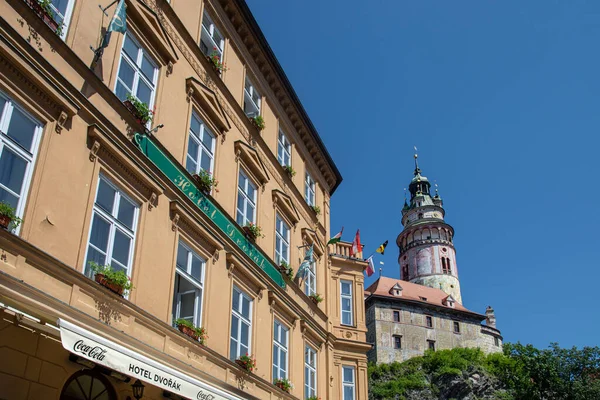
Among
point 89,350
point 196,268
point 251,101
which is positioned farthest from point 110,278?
point 251,101

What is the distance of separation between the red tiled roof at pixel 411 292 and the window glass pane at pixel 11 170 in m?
69.7

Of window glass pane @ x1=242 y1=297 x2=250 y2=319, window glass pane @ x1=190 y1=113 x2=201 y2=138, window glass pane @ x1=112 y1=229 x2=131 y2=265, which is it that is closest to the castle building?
window glass pane @ x1=242 y1=297 x2=250 y2=319

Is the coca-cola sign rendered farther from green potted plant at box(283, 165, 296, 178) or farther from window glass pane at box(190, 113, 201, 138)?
green potted plant at box(283, 165, 296, 178)

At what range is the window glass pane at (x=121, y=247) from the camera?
10.6m

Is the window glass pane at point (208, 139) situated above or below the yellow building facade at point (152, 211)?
above

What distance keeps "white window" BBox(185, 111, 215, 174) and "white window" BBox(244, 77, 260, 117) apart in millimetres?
3400

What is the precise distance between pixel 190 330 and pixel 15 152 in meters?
5.15

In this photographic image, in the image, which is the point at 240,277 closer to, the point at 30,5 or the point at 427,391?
the point at 30,5

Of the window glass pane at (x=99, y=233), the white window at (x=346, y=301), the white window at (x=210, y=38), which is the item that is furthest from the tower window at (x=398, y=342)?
the window glass pane at (x=99, y=233)

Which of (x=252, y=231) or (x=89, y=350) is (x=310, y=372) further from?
(x=89, y=350)

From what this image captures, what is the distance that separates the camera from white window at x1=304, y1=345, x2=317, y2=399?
1838 centimetres

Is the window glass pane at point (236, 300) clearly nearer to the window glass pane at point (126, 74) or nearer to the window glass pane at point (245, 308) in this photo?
the window glass pane at point (245, 308)

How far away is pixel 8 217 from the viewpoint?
813cm

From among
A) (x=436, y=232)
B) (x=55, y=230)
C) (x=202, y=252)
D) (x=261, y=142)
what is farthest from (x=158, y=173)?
(x=436, y=232)
